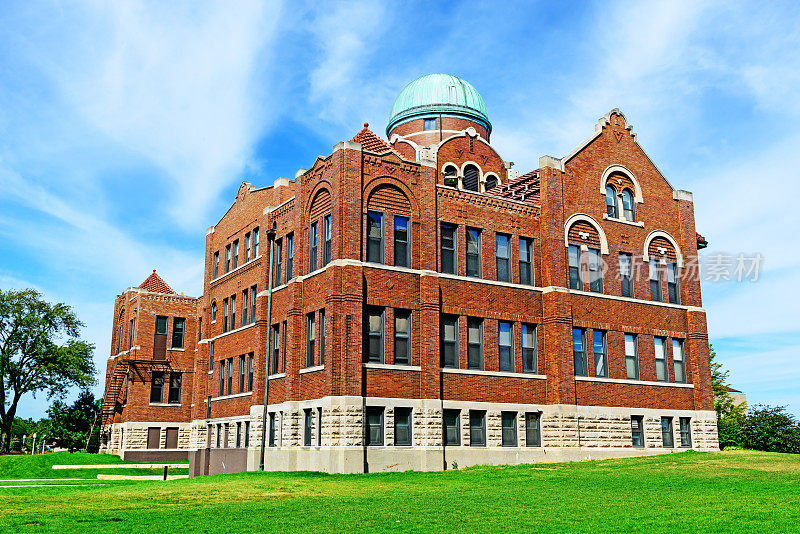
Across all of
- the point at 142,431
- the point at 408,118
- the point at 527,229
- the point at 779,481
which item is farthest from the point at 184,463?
the point at 779,481

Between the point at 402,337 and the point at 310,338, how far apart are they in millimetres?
3922

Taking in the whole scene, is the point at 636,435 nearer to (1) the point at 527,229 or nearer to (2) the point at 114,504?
(1) the point at 527,229

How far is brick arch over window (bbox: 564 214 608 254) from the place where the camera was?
118ft

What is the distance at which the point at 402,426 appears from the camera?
30078 millimetres

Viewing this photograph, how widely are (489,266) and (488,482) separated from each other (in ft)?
40.2

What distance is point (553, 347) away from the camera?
112 ft

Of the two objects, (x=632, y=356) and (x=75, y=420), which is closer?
(x=632, y=356)

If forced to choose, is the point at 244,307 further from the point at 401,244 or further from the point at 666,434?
the point at 666,434

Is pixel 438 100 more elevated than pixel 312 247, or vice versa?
pixel 438 100

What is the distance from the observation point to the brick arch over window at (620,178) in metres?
37.8

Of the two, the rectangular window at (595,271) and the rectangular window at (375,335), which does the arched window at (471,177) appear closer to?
the rectangular window at (595,271)

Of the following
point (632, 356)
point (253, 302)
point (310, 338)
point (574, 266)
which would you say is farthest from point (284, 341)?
point (632, 356)

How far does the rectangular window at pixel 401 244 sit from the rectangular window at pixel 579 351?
8849mm

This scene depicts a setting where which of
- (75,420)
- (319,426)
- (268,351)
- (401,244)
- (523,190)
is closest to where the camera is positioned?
(319,426)
